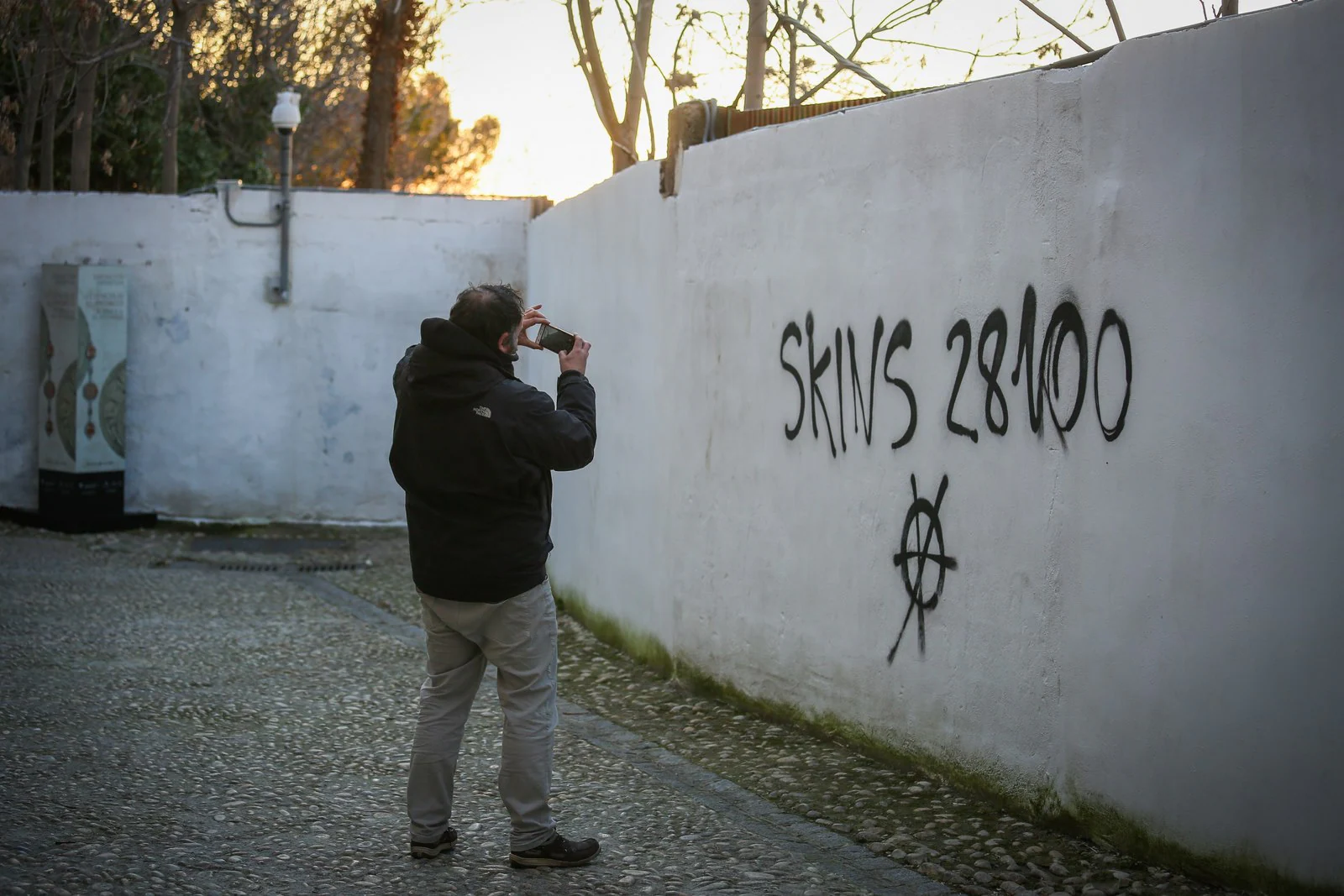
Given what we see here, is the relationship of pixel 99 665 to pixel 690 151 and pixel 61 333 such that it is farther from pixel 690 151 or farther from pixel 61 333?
pixel 61 333

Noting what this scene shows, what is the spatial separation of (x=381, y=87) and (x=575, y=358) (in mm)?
15101

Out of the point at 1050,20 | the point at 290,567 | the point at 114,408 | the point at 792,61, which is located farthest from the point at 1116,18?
the point at 114,408

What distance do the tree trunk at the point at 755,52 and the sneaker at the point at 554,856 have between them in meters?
5.99

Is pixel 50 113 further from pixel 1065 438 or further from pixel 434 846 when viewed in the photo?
pixel 1065 438

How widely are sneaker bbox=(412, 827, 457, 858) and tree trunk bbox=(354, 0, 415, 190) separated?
14717 mm

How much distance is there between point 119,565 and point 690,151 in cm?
610

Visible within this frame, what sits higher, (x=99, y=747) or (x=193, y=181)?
(x=193, y=181)

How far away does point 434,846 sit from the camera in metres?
4.21

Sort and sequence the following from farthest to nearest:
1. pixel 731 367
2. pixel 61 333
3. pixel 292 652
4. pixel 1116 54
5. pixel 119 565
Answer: pixel 61 333 < pixel 119 565 < pixel 292 652 < pixel 731 367 < pixel 1116 54

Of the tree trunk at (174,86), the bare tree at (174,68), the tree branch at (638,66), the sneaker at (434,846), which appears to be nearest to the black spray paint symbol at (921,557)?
the sneaker at (434,846)

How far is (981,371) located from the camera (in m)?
4.73

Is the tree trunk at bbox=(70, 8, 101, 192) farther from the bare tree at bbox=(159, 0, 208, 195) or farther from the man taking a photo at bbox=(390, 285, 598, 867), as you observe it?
the man taking a photo at bbox=(390, 285, 598, 867)

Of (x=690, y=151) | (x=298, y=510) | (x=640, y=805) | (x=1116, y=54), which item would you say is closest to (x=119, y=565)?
(x=298, y=510)

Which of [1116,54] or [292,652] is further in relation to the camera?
[292,652]
